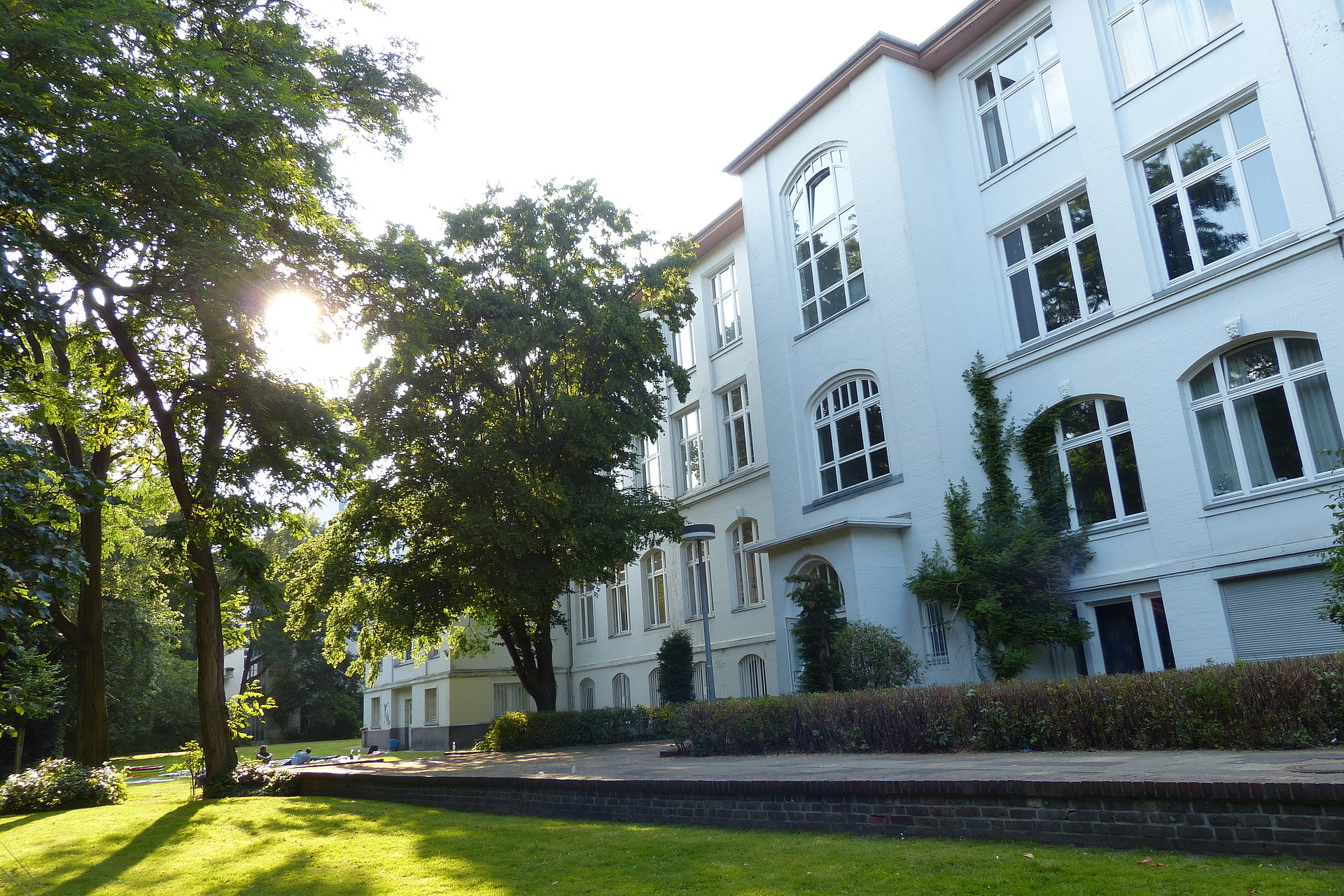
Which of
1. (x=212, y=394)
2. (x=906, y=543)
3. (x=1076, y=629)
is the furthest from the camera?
(x=906, y=543)

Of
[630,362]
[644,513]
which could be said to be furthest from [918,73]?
[644,513]

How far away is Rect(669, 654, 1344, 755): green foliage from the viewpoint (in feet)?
30.3

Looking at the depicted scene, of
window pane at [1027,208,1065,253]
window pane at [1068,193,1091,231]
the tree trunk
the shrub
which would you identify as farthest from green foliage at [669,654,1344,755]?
the shrub

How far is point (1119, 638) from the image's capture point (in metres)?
17.1

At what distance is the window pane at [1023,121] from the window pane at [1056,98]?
310 millimetres

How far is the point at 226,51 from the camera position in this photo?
15.4m

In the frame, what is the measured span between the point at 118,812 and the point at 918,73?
2246 cm

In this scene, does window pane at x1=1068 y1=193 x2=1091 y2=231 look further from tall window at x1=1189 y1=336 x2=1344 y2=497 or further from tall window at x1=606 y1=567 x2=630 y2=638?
tall window at x1=606 y1=567 x2=630 y2=638

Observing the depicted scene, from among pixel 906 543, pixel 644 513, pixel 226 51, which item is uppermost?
pixel 226 51

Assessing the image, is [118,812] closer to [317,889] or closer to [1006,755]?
[317,889]

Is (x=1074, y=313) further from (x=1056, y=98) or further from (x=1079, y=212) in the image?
(x=1056, y=98)

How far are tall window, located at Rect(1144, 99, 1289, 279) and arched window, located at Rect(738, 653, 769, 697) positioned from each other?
14552mm

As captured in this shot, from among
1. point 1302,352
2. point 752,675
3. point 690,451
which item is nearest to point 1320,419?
point 1302,352

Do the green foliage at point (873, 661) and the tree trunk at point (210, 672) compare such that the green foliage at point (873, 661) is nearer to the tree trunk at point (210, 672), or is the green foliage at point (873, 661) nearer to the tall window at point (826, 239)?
the tall window at point (826, 239)
